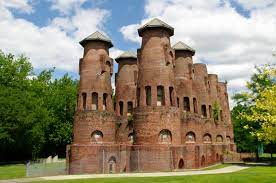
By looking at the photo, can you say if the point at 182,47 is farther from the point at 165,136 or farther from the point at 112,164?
the point at 112,164

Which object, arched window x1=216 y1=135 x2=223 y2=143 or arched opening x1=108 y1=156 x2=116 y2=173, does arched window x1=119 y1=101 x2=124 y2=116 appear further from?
arched window x1=216 y1=135 x2=223 y2=143

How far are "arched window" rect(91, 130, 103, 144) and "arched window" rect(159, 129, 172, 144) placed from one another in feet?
21.3

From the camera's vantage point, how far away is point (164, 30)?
3312cm

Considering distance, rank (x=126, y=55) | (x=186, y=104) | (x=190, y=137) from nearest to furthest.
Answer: (x=190, y=137), (x=186, y=104), (x=126, y=55)

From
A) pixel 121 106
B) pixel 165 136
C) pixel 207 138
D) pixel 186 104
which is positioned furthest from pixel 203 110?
pixel 165 136

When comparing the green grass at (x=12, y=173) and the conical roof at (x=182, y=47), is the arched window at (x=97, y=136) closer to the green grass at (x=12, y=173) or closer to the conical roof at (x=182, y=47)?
the green grass at (x=12, y=173)

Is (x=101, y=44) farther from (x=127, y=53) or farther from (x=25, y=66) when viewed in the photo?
(x=25, y=66)

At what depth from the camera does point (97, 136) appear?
3369 centimetres

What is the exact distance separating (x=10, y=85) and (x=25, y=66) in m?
5.18

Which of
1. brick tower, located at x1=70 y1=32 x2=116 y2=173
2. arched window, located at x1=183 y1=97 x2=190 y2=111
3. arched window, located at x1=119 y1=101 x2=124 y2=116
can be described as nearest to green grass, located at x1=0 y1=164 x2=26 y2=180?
brick tower, located at x1=70 y1=32 x2=116 y2=173

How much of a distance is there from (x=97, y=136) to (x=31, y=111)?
16618 millimetres

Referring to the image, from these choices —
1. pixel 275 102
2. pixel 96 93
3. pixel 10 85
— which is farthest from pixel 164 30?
pixel 10 85

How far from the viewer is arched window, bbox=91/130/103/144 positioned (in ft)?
110

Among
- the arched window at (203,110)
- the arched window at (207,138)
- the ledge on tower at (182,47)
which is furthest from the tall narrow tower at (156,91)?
the arched window at (203,110)
